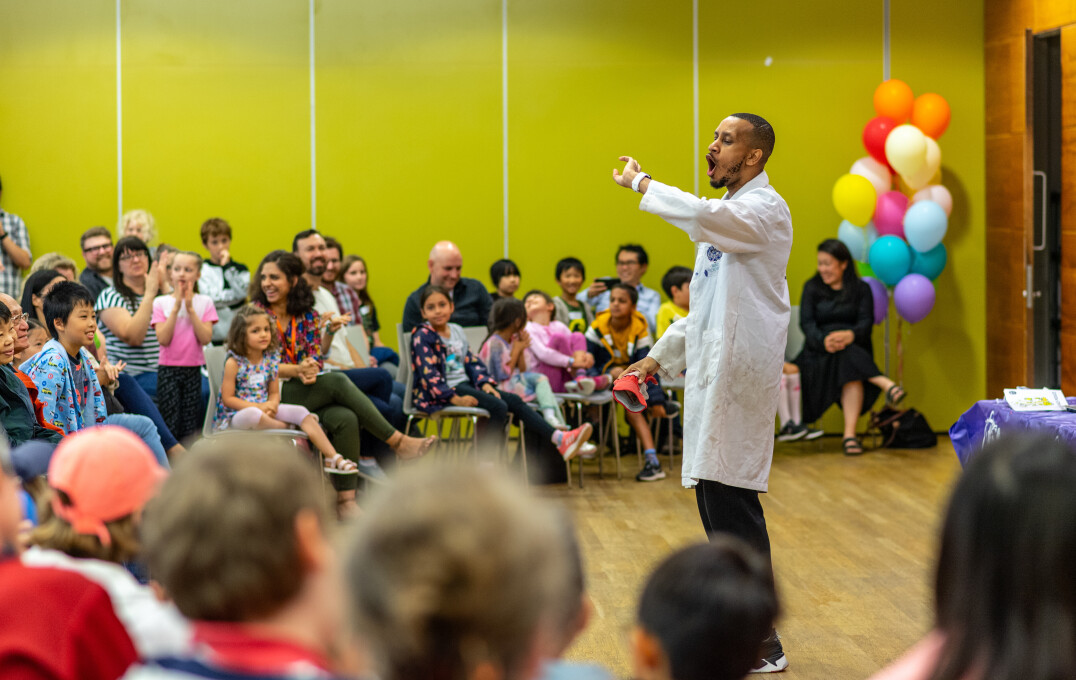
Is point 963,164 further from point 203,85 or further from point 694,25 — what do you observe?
point 203,85

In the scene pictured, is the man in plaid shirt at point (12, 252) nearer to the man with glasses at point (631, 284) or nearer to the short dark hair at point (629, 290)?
the man with glasses at point (631, 284)

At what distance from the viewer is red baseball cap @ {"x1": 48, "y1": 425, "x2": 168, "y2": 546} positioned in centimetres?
168

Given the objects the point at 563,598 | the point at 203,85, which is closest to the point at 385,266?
the point at 203,85

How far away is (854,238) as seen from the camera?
7.26 metres

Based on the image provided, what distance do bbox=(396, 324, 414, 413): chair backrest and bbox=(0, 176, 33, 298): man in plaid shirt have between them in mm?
2528

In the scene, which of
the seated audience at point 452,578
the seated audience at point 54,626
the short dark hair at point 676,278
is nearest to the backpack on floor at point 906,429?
the short dark hair at point 676,278

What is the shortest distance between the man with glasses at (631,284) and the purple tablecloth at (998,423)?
10.2 ft

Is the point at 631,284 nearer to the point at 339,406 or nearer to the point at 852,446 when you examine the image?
the point at 852,446

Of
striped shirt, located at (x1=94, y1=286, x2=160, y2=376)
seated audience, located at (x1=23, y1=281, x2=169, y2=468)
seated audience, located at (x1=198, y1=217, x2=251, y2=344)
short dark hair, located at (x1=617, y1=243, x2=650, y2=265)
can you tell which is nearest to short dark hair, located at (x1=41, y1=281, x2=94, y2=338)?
seated audience, located at (x1=23, y1=281, x2=169, y2=468)

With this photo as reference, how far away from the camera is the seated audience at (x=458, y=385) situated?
5.62 metres

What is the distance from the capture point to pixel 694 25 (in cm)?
765

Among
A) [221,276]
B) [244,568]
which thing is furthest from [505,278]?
[244,568]

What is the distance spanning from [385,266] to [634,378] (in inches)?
184

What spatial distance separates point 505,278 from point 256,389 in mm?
2265
